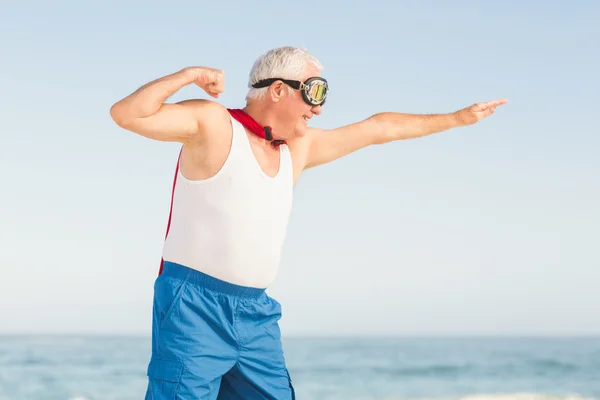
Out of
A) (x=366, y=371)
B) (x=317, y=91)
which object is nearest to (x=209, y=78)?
(x=317, y=91)

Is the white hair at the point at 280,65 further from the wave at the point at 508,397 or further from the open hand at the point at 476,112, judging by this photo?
the wave at the point at 508,397

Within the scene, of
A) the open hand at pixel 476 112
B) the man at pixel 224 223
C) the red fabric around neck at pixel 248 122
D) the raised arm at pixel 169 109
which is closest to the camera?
the raised arm at pixel 169 109

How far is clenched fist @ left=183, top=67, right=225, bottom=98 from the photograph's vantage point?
305 centimetres

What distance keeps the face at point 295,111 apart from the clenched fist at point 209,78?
1.43 feet

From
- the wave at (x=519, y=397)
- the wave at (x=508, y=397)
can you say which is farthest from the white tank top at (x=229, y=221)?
the wave at (x=519, y=397)

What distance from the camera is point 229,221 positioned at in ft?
10.8

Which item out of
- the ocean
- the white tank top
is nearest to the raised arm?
the white tank top

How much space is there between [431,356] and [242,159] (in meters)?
17.5

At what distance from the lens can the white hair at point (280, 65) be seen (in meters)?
3.49

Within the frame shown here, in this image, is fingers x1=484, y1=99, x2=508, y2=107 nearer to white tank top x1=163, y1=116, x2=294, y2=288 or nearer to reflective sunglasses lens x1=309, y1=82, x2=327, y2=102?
reflective sunglasses lens x1=309, y1=82, x2=327, y2=102

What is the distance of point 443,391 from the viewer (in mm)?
14711

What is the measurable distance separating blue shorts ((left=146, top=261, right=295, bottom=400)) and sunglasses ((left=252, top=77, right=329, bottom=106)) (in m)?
0.83

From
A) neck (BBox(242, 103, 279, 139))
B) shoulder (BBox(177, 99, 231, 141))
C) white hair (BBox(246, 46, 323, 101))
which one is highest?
white hair (BBox(246, 46, 323, 101))

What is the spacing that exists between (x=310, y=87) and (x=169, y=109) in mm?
674
